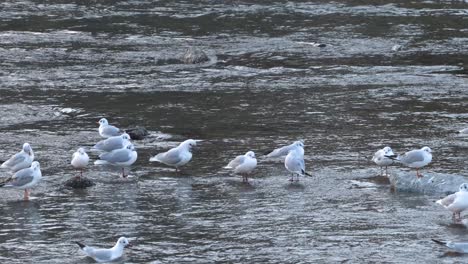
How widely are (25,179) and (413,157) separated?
555 centimetres

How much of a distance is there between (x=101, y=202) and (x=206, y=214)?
5.06ft

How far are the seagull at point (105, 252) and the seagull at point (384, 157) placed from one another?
16.7 feet

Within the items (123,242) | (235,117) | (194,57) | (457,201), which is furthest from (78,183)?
(194,57)

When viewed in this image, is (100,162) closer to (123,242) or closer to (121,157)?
(121,157)

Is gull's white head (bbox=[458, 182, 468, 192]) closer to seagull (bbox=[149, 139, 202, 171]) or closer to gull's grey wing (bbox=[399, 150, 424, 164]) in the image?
gull's grey wing (bbox=[399, 150, 424, 164])

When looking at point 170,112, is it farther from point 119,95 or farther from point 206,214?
point 206,214

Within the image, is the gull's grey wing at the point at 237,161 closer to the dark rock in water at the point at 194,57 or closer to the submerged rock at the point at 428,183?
the submerged rock at the point at 428,183

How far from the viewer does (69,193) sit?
1517 cm

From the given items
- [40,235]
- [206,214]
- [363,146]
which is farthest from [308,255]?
[363,146]

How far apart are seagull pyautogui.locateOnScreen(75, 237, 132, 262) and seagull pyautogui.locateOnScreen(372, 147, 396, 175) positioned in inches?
200

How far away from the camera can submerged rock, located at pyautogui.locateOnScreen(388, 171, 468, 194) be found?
1495cm

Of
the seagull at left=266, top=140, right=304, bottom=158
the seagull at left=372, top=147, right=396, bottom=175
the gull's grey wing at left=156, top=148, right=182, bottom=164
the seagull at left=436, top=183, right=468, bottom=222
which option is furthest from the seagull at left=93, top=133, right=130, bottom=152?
the seagull at left=436, top=183, right=468, bottom=222

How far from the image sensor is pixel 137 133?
18.4 metres

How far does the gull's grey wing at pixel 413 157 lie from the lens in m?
15.9
